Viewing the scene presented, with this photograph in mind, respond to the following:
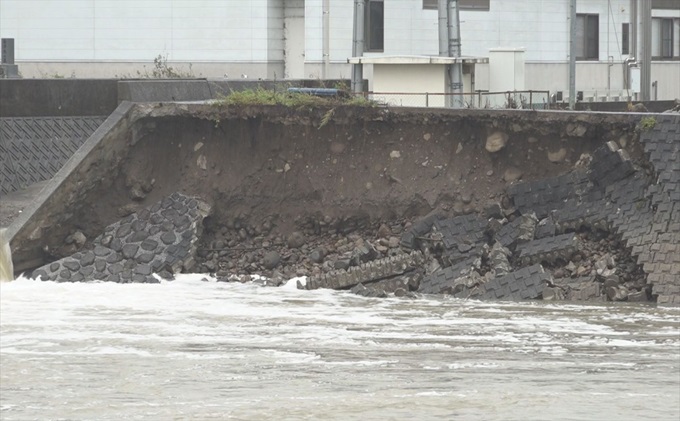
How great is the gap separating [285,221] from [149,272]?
10.4 feet

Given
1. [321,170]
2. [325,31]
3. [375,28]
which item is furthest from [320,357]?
[375,28]

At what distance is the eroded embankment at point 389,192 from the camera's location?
2706cm

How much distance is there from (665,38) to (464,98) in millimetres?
20140

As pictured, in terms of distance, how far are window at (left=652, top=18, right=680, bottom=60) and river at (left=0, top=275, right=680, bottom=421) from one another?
88.9 ft

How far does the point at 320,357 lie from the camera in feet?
71.4

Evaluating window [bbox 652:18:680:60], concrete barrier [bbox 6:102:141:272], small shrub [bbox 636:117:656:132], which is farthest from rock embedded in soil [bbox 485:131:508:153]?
window [bbox 652:18:680:60]

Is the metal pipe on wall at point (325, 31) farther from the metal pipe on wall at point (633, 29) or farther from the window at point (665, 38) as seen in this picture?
the window at point (665, 38)

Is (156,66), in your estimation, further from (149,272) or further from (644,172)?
(644,172)

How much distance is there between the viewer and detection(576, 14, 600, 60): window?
48.5 meters

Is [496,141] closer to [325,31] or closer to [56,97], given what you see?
[56,97]

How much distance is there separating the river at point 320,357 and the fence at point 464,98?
7.17 metres

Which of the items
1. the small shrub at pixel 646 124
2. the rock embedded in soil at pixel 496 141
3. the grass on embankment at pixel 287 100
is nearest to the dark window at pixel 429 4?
the grass on embankment at pixel 287 100

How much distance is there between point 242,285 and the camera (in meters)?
28.4

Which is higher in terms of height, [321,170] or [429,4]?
[429,4]
